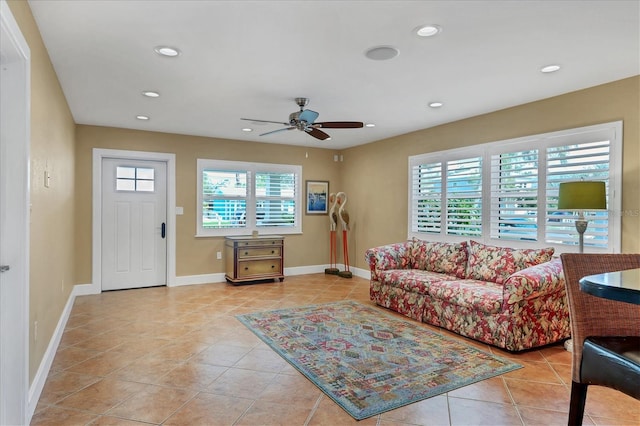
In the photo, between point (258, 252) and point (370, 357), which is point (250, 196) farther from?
point (370, 357)

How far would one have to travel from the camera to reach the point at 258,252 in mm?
6387

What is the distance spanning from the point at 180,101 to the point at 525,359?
169 inches

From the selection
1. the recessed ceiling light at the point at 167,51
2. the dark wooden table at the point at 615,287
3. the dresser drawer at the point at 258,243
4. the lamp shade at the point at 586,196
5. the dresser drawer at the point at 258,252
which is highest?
the recessed ceiling light at the point at 167,51

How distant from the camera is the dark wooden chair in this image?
1.70 metres

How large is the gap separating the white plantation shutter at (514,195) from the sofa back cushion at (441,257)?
49 cm

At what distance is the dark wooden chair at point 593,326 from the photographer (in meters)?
1.70

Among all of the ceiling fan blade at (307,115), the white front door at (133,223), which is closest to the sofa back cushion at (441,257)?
the ceiling fan blade at (307,115)

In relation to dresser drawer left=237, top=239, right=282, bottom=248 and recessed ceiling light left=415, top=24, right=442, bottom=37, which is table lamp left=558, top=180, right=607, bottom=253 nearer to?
recessed ceiling light left=415, top=24, right=442, bottom=37

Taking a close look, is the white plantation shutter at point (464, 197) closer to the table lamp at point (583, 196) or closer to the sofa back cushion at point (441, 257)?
the sofa back cushion at point (441, 257)

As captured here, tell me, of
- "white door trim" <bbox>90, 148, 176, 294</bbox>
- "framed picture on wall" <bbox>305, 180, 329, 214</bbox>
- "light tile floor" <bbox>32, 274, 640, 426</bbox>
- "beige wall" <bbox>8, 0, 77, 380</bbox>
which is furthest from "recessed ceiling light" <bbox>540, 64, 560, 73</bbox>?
"white door trim" <bbox>90, 148, 176, 294</bbox>

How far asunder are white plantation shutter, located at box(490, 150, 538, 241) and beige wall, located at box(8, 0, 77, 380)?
453 cm

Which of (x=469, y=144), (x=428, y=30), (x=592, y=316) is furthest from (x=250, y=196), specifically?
(x=592, y=316)

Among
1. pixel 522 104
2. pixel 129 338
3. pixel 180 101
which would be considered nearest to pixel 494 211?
pixel 522 104

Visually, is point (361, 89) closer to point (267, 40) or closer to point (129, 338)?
point (267, 40)
